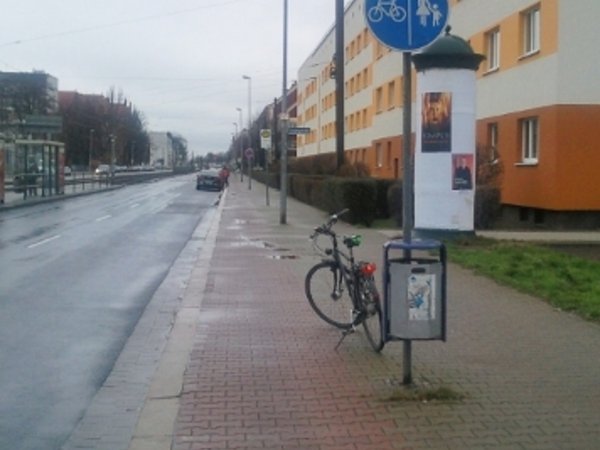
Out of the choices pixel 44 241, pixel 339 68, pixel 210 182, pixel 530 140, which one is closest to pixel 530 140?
pixel 530 140

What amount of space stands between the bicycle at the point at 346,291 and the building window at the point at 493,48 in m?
20.6

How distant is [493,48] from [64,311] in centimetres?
2189

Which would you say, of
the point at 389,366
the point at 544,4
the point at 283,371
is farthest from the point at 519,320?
the point at 544,4

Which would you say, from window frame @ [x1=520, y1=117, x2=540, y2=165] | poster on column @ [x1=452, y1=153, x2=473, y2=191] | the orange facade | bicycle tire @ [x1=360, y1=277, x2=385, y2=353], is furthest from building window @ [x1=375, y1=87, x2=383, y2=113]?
bicycle tire @ [x1=360, y1=277, x2=385, y2=353]

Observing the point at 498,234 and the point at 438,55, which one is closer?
the point at 438,55

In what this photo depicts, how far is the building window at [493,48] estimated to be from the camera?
2919 centimetres

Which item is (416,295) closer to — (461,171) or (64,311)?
(64,311)

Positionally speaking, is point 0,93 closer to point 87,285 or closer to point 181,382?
point 87,285

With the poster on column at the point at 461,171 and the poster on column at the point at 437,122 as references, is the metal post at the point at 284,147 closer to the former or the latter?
the poster on column at the point at 437,122

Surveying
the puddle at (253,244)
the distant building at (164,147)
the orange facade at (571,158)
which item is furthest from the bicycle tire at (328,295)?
the distant building at (164,147)

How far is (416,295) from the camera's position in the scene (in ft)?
22.0

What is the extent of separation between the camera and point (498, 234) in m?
21.9

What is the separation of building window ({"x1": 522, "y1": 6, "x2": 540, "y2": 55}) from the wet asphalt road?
10.5m

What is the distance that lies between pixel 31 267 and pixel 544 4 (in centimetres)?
1543
